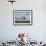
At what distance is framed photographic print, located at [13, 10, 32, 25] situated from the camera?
4918 millimetres

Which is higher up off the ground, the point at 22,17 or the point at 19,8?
the point at 19,8

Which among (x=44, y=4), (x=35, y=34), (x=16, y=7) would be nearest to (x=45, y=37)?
(x=35, y=34)

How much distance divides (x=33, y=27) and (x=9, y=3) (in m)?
1.26

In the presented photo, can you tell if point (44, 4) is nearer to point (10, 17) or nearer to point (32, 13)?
point (32, 13)

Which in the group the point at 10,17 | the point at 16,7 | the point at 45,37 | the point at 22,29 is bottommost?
the point at 45,37

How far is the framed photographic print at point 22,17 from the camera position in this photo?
492 cm

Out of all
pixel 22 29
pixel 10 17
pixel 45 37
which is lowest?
pixel 45 37

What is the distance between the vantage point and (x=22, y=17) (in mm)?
4930

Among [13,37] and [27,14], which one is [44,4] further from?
[13,37]

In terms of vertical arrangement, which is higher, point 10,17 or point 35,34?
point 10,17

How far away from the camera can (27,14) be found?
493cm

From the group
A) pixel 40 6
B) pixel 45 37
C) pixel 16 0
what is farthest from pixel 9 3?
pixel 45 37

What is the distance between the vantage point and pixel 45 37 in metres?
4.92

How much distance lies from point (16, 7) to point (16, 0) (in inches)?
10.2
